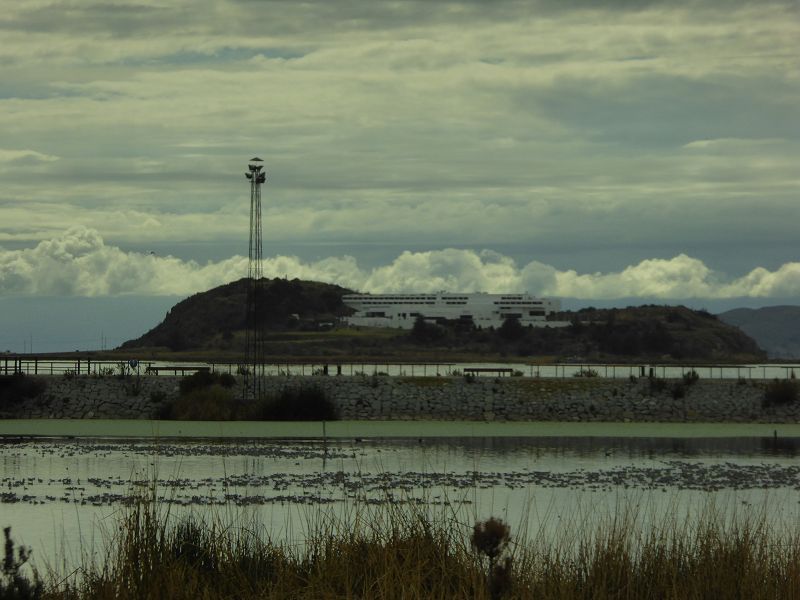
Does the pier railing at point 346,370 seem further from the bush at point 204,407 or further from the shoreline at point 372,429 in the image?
the shoreline at point 372,429

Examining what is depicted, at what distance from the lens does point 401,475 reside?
2259 centimetres

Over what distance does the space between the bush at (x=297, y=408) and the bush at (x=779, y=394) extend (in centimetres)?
1910

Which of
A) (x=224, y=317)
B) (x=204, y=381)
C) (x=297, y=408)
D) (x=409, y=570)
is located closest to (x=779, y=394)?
(x=297, y=408)

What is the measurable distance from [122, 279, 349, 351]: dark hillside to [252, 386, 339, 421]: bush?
112918 mm

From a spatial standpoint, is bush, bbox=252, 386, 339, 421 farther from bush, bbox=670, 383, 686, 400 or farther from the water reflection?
bush, bbox=670, 383, 686, 400

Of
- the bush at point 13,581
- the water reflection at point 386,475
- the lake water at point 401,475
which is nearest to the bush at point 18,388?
the lake water at point 401,475

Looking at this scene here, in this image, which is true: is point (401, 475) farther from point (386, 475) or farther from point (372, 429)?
point (372, 429)

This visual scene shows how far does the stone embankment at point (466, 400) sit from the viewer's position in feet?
168

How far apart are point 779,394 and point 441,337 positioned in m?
114

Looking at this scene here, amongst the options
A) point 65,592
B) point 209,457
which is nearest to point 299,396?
point 209,457

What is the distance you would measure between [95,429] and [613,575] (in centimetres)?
3615

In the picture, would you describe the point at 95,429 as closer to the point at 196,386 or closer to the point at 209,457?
the point at 196,386

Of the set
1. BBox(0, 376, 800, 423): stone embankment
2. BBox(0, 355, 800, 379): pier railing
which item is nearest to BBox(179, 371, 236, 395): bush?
BBox(0, 376, 800, 423): stone embankment

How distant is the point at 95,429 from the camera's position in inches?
1800
